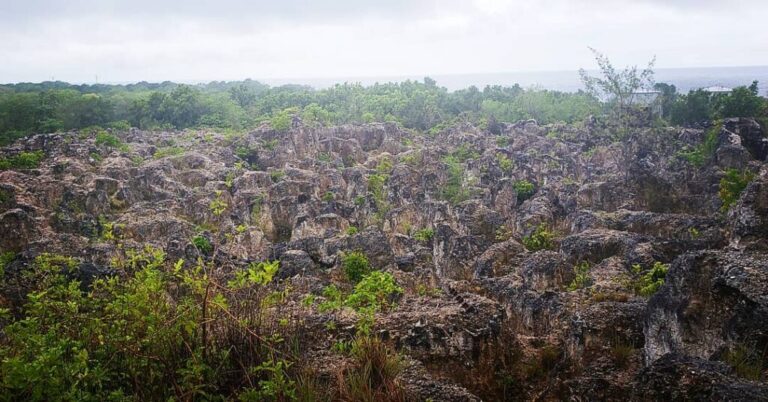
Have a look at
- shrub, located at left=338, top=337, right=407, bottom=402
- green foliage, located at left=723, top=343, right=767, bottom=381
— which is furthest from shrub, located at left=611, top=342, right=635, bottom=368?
shrub, located at left=338, top=337, right=407, bottom=402

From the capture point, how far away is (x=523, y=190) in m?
29.2

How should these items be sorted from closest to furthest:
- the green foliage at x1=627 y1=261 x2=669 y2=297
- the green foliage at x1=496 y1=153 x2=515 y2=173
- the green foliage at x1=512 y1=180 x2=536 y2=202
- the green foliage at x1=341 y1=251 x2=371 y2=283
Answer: the green foliage at x1=627 y1=261 x2=669 y2=297, the green foliage at x1=341 y1=251 x2=371 y2=283, the green foliage at x1=512 y1=180 x2=536 y2=202, the green foliage at x1=496 y1=153 x2=515 y2=173

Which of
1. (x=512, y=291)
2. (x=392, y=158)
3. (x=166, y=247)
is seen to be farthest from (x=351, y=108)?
(x=512, y=291)

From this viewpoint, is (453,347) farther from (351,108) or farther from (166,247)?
(351,108)

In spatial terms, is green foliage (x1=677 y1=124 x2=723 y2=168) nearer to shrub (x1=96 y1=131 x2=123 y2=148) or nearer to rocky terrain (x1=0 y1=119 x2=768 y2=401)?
rocky terrain (x1=0 y1=119 x2=768 y2=401)

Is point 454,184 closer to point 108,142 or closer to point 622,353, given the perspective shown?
point 622,353

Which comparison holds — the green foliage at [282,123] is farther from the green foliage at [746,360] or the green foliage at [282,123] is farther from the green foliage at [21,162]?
the green foliage at [746,360]

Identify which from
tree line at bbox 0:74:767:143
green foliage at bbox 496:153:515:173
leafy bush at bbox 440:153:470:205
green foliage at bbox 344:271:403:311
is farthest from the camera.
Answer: tree line at bbox 0:74:767:143

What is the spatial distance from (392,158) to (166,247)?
76.8 ft

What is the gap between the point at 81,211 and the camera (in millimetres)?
25391

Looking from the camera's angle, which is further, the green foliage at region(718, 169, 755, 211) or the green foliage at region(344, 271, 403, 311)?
the green foliage at region(718, 169, 755, 211)

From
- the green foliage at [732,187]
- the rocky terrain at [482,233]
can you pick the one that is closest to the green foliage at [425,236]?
the rocky terrain at [482,233]

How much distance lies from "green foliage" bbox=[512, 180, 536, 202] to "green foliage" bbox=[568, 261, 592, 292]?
15427mm

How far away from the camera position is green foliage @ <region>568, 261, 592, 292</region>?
39.3ft
